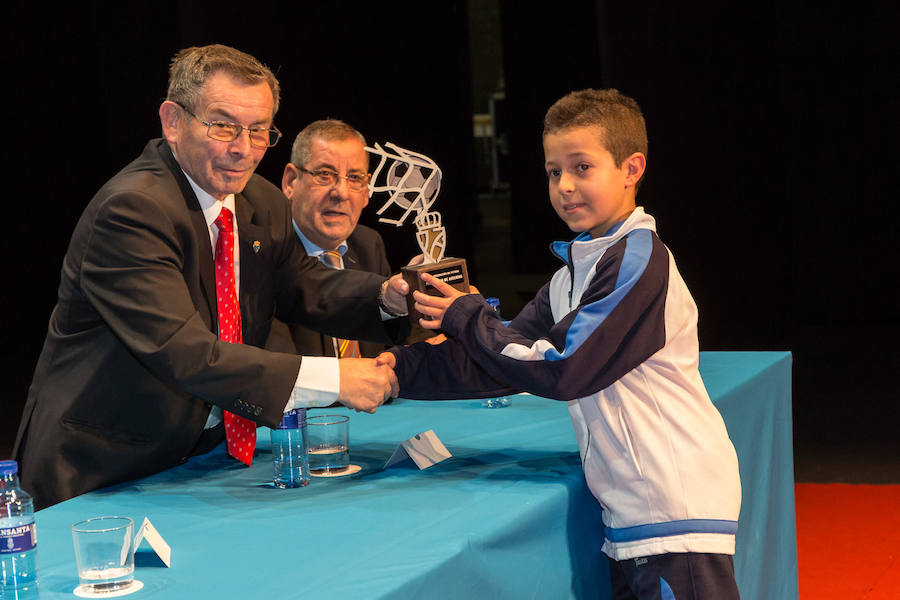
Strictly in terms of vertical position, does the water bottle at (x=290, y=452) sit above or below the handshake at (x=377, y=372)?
below

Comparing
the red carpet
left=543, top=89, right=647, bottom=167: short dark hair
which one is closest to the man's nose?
left=543, top=89, right=647, bottom=167: short dark hair

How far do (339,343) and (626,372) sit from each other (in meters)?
1.38

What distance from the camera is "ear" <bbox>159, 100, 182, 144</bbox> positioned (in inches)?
83.1

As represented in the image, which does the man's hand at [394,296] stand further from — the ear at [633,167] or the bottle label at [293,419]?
the ear at [633,167]

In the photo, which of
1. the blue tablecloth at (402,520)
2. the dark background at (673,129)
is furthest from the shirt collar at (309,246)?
the dark background at (673,129)

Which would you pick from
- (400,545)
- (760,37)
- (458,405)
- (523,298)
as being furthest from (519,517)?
(523,298)

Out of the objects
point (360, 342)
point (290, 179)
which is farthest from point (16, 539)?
point (290, 179)

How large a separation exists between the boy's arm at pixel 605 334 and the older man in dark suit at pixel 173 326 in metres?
0.37

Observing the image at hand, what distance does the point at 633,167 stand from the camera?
2051 mm

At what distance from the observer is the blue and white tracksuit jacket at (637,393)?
1810 millimetres

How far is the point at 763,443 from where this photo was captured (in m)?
2.77

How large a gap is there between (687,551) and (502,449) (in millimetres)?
508

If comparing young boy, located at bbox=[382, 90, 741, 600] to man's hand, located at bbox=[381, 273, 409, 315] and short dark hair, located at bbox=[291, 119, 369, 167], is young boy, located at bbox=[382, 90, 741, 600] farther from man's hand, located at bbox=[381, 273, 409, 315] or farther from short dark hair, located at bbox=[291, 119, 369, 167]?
short dark hair, located at bbox=[291, 119, 369, 167]

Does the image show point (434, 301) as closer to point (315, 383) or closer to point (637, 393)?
point (315, 383)
